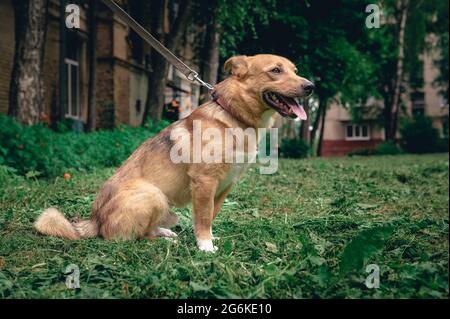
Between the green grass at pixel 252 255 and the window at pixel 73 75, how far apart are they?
1459 centimetres

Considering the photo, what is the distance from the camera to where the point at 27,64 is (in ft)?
36.4

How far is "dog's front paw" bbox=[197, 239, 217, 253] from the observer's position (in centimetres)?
455

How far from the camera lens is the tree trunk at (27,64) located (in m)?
11.1

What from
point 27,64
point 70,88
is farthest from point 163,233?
point 70,88

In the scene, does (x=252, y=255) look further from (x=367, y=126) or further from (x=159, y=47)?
(x=367, y=126)

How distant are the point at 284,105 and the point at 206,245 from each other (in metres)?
1.48

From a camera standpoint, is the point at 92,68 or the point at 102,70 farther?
the point at 102,70

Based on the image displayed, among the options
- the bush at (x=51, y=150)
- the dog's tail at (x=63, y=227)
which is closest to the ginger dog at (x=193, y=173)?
the dog's tail at (x=63, y=227)

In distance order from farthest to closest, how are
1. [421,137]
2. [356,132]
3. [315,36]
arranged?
[356,132]
[421,137]
[315,36]

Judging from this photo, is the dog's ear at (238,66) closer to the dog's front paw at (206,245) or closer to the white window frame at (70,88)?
the dog's front paw at (206,245)

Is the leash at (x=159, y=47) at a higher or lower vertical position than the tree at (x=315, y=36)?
lower
